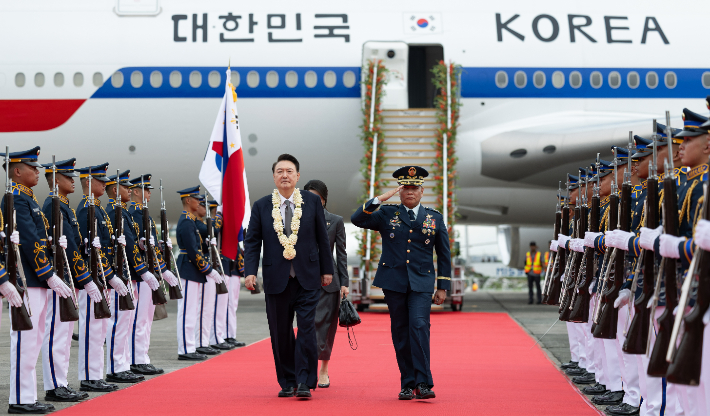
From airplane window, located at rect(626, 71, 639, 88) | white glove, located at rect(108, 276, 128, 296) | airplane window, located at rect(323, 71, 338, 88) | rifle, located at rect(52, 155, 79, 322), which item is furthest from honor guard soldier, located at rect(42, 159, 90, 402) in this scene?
airplane window, located at rect(626, 71, 639, 88)

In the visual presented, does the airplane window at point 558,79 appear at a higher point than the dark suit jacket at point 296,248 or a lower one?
higher

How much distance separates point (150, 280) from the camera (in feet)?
21.8

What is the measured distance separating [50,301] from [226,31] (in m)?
7.77

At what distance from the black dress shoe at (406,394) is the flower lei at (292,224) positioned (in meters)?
1.08

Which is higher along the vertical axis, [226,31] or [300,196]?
[226,31]

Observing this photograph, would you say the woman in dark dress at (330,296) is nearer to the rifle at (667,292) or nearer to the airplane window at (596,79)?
the rifle at (667,292)

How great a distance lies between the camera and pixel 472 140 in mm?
12828

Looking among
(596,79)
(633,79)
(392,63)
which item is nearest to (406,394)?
(392,63)

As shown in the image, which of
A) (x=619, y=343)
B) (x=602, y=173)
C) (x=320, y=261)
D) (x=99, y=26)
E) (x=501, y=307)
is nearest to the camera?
(x=619, y=343)

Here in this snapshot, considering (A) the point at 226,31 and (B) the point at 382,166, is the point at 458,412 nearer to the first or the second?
(B) the point at 382,166

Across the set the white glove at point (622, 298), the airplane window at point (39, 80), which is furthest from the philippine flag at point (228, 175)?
the white glove at point (622, 298)

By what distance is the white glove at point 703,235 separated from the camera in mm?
3168

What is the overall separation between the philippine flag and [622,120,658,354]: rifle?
201 inches

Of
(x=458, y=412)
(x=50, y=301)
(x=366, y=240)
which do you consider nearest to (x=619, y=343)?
(x=458, y=412)
